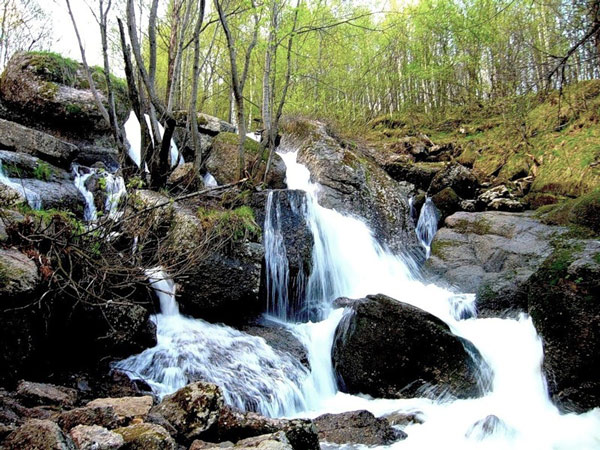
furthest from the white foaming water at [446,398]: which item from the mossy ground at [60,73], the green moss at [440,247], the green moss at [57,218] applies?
the mossy ground at [60,73]

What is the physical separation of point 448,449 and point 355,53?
16742 millimetres

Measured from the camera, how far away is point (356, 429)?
4.46 meters

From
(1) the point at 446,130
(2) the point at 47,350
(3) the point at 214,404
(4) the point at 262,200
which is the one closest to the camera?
(3) the point at 214,404

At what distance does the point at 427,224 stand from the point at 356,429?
8.07 m

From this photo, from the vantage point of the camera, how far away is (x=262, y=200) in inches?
320

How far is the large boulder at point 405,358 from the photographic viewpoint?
541cm

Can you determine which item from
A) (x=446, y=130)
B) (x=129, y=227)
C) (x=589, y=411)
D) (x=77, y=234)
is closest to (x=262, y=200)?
(x=129, y=227)

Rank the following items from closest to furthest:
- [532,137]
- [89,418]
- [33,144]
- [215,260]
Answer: [89,418] → [215,260] → [33,144] → [532,137]

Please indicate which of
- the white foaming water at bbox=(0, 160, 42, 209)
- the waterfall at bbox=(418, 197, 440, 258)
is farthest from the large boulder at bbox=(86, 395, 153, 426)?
the waterfall at bbox=(418, 197, 440, 258)

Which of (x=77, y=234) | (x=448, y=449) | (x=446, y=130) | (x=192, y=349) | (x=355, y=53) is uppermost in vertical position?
(x=355, y=53)

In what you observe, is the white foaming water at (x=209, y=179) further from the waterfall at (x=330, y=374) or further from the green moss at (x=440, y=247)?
the green moss at (x=440, y=247)

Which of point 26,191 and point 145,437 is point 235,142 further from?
point 145,437

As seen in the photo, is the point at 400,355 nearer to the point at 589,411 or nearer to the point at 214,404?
the point at 589,411

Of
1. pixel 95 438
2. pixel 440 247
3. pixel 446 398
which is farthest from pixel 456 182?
pixel 95 438
